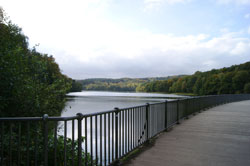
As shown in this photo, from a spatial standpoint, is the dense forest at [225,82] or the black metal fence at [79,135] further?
the dense forest at [225,82]

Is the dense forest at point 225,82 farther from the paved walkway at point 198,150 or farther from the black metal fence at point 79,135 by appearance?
the black metal fence at point 79,135

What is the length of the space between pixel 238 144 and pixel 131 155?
3195 mm

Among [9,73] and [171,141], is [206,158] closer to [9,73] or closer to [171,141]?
[171,141]

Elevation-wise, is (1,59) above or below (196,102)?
above

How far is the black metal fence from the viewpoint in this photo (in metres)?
3.24

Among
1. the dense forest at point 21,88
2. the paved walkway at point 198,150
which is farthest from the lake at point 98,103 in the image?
the paved walkway at point 198,150

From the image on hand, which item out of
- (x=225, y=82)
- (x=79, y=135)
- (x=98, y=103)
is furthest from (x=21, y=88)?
(x=225, y=82)

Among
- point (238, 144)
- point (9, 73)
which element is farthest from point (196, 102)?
point (9, 73)

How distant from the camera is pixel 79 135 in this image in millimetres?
3346

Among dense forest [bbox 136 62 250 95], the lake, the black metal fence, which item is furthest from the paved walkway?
dense forest [bbox 136 62 250 95]

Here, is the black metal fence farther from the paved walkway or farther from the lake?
the lake

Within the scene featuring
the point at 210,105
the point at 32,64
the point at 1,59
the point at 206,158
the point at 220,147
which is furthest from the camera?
the point at 210,105

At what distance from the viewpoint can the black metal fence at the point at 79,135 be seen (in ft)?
10.6

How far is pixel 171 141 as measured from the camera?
6516mm
